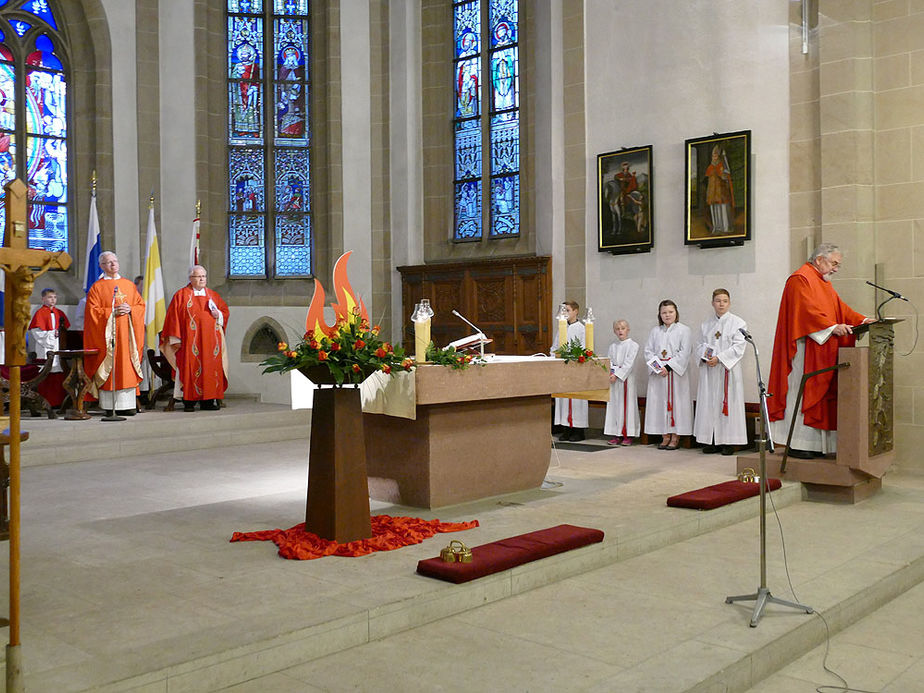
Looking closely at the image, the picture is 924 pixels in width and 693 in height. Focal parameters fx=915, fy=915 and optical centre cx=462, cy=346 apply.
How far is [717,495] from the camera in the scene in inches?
262

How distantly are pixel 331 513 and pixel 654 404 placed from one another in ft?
19.6

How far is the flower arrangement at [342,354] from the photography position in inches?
204

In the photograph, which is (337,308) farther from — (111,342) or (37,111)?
(37,111)

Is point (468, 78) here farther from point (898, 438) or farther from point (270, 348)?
point (898, 438)

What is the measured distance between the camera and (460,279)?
1313 centimetres

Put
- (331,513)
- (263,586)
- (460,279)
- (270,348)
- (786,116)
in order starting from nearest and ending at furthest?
(263,586), (331,513), (786,116), (460,279), (270,348)

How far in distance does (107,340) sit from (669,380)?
649 cm

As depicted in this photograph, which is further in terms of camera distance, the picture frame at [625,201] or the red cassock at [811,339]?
the picture frame at [625,201]

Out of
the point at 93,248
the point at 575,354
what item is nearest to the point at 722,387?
the point at 575,354

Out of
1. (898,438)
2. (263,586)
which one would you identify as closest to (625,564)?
(263,586)

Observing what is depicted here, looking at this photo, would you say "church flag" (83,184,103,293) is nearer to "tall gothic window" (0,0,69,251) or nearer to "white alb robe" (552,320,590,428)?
"tall gothic window" (0,0,69,251)

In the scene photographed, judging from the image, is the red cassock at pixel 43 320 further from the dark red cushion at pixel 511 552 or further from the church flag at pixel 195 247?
the dark red cushion at pixel 511 552

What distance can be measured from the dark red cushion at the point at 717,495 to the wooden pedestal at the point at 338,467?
2.42 metres

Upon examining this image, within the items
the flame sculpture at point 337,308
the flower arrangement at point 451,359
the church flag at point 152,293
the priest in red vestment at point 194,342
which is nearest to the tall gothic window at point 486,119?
the priest in red vestment at point 194,342
